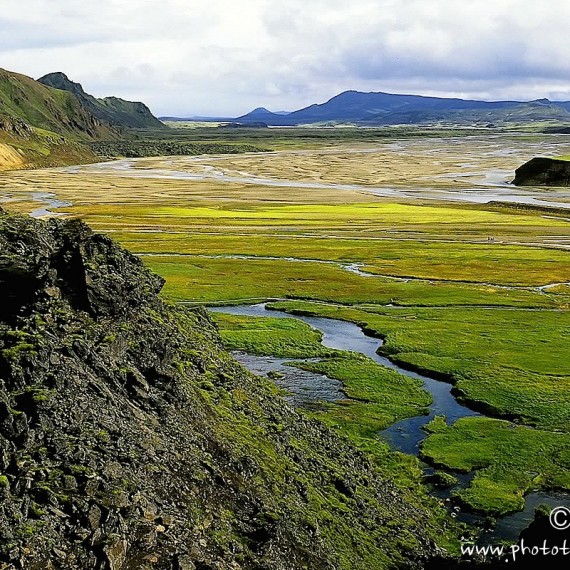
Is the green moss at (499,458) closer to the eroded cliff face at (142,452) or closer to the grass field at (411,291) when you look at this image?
the grass field at (411,291)

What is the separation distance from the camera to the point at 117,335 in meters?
26.0

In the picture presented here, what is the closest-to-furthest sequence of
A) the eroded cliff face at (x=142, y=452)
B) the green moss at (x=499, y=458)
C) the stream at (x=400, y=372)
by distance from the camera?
the eroded cliff face at (x=142, y=452) < the stream at (x=400, y=372) < the green moss at (x=499, y=458)

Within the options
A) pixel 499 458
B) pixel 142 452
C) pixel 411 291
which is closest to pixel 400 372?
pixel 499 458

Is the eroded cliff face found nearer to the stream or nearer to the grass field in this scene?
the stream

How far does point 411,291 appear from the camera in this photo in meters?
76.1

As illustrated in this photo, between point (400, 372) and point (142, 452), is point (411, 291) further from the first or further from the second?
point (142, 452)

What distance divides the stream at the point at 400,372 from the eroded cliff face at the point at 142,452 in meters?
3.12

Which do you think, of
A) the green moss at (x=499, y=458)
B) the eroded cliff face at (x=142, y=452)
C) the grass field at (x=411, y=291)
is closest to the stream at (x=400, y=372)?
the green moss at (x=499, y=458)

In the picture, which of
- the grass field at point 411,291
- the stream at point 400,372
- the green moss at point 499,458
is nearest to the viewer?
the stream at point 400,372

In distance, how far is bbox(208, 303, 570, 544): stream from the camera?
30.1 metres

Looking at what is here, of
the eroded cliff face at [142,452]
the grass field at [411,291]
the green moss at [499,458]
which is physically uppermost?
the eroded cliff face at [142,452]

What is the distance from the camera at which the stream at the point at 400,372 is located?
30078 millimetres

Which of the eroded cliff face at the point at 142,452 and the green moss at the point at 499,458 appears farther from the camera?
the green moss at the point at 499,458

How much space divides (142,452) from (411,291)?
58402 millimetres
